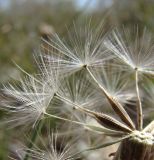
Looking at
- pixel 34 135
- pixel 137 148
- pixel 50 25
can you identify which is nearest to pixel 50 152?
pixel 34 135

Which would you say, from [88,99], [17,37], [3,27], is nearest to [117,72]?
[88,99]

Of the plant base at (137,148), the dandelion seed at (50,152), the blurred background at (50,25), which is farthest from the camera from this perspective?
the blurred background at (50,25)

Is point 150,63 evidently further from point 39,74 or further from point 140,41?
point 39,74

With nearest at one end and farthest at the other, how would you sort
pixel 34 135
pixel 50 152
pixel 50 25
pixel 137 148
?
1. pixel 137 148
2. pixel 50 152
3. pixel 34 135
4. pixel 50 25

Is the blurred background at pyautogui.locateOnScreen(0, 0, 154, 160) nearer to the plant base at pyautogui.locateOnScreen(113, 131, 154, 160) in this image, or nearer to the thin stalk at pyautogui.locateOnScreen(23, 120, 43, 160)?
the thin stalk at pyautogui.locateOnScreen(23, 120, 43, 160)

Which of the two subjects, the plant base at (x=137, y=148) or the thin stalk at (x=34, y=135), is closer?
the plant base at (x=137, y=148)

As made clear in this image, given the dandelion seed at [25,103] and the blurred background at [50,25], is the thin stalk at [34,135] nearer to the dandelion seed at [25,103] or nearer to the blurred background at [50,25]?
the dandelion seed at [25,103]

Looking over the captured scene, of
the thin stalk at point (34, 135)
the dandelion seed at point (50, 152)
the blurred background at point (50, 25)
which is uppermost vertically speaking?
the blurred background at point (50, 25)

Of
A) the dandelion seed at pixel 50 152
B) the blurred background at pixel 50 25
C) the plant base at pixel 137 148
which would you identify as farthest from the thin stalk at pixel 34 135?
the blurred background at pixel 50 25

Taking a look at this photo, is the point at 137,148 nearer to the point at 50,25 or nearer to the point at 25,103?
the point at 25,103

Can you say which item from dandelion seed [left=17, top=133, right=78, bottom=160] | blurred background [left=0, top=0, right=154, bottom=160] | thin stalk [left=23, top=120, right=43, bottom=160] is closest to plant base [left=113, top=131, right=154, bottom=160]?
dandelion seed [left=17, top=133, right=78, bottom=160]

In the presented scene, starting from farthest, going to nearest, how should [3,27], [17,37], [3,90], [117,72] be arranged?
[17,37]
[3,27]
[117,72]
[3,90]
